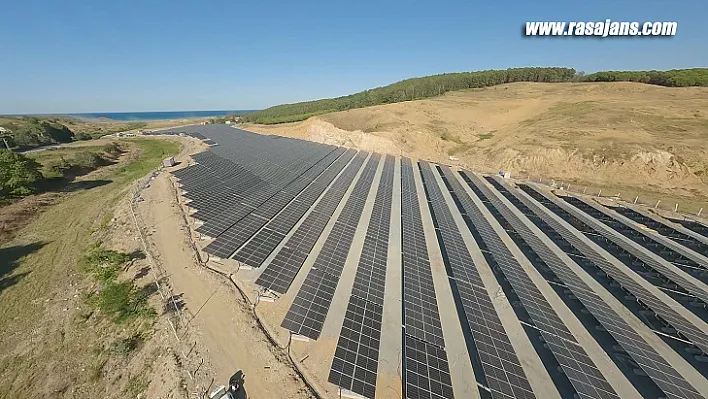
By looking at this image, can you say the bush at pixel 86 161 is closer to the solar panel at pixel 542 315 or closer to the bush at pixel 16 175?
the bush at pixel 16 175

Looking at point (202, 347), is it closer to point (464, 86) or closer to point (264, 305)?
point (264, 305)

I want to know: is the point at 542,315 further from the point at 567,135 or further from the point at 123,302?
the point at 567,135

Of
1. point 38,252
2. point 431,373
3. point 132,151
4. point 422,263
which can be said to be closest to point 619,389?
point 431,373

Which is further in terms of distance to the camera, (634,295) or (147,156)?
(147,156)

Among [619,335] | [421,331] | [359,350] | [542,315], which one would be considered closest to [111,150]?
[359,350]

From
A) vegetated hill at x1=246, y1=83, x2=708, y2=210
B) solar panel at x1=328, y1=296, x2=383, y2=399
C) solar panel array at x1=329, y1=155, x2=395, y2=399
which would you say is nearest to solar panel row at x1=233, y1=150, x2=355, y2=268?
solar panel array at x1=329, y1=155, x2=395, y2=399

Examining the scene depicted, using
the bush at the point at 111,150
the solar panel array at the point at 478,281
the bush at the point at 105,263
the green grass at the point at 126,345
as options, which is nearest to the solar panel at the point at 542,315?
the solar panel array at the point at 478,281
